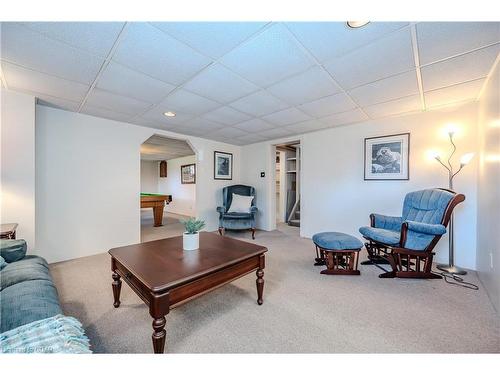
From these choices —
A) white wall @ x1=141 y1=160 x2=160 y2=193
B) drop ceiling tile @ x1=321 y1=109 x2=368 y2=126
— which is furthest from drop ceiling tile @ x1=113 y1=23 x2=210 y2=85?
white wall @ x1=141 y1=160 x2=160 y2=193

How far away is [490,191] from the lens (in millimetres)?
1931

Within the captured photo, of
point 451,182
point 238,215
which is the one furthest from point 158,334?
point 451,182

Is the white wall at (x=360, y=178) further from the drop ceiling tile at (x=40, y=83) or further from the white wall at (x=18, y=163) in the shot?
the white wall at (x=18, y=163)

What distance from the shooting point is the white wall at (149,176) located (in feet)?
27.1

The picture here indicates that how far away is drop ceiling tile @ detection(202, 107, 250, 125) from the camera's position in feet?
9.29

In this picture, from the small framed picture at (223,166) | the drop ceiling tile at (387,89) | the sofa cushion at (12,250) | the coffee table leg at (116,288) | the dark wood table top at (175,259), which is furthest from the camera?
the small framed picture at (223,166)

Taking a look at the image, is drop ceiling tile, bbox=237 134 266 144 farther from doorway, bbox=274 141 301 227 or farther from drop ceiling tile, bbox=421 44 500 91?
drop ceiling tile, bbox=421 44 500 91

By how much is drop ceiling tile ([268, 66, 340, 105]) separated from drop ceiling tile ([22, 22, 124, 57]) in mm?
1410

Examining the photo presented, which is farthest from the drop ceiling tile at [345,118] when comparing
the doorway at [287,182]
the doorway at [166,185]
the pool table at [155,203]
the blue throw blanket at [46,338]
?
the pool table at [155,203]

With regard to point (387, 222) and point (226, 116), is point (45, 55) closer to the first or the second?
point (226, 116)

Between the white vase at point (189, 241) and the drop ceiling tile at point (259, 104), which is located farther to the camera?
the drop ceiling tile at point (259, 104)

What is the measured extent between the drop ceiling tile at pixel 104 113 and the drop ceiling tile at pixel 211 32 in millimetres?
2057

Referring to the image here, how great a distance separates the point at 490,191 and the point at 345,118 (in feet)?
6.03

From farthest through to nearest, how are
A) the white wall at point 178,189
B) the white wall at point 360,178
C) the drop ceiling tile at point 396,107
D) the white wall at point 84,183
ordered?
the white wall at point 178,189, the white wall at point 84,183, the white wall at point 360,178, the drop ceiling tile at point 396,107
